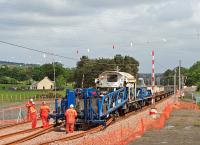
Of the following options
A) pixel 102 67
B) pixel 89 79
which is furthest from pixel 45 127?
pixel 102 67

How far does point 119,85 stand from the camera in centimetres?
3180

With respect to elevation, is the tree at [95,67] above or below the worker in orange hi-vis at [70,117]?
above

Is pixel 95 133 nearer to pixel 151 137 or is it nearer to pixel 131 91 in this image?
pixel 151 137

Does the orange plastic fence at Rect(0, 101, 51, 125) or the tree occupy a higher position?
the tree

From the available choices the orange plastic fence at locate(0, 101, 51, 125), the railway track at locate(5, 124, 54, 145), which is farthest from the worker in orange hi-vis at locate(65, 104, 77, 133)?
the orange plastic fence at locate(0, 101, 51, 125)

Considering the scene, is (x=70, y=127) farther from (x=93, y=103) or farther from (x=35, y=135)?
(x=35, y=135)

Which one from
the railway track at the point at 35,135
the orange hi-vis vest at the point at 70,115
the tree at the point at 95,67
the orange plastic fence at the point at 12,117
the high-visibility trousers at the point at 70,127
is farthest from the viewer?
the tree at the point at 95,67

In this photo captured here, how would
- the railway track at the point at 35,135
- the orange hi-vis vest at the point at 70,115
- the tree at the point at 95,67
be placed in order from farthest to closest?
the tree at the point at 95,67
the orange hi-vis vest at the point at 70,115
the railway track at the point at 35,135

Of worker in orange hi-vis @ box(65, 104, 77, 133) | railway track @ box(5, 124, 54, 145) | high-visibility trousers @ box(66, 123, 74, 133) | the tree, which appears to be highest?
the tree

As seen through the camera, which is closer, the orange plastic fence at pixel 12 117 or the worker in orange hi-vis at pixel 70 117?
the worker in orange hi-vis at pixel 70 117

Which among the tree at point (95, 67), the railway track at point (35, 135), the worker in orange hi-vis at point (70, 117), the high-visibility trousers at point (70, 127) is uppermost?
the tree at point (95, 67)

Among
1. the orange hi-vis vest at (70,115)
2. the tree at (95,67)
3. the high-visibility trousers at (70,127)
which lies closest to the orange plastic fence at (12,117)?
the high-visibility trousers at (70,127)

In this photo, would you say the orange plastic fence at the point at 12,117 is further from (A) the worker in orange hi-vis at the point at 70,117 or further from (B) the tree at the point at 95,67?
(B) the tree at the point at 95,67

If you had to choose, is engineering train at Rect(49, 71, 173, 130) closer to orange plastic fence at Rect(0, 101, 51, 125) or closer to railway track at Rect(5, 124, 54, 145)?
railway track at Rect(5, 124, 54, 145)
